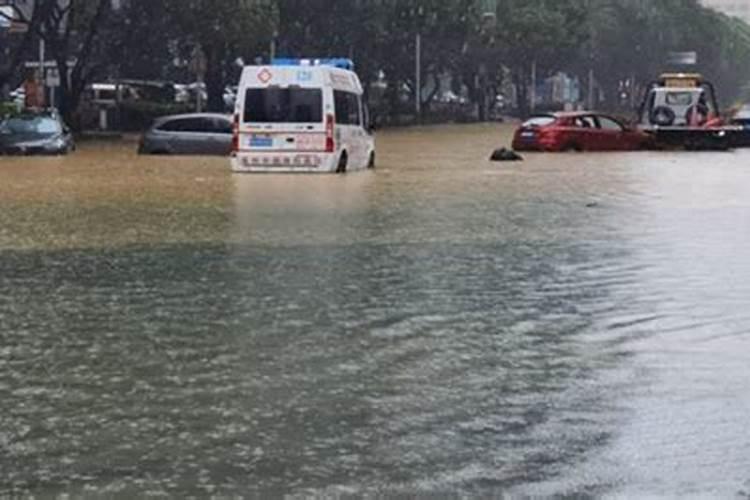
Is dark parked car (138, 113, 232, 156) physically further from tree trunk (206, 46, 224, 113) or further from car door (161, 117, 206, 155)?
tree trunk (206, 46, 224, 113)

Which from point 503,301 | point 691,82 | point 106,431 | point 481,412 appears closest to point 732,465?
point 481,412

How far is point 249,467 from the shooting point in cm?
753

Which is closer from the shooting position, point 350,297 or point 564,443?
point 564,443

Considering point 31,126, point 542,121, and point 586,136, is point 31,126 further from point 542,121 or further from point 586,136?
point 586,136

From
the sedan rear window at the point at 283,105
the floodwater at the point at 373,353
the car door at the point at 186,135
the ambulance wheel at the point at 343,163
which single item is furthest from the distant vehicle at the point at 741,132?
the floodwater at the point at 373,353

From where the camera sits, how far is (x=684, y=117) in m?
52.1

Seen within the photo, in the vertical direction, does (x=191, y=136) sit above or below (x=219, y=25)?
below

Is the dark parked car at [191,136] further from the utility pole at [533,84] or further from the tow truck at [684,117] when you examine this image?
the utility pole at [533,84]

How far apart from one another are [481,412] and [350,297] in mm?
4661

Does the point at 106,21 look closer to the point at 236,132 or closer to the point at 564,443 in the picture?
the point at 236,132

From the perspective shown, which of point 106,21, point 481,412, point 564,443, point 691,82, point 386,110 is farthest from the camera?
point 386,110

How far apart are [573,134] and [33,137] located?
15.5 meters

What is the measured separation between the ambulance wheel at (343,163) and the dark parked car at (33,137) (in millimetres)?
11891

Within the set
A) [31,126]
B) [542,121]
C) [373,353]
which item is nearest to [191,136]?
[31,126]
